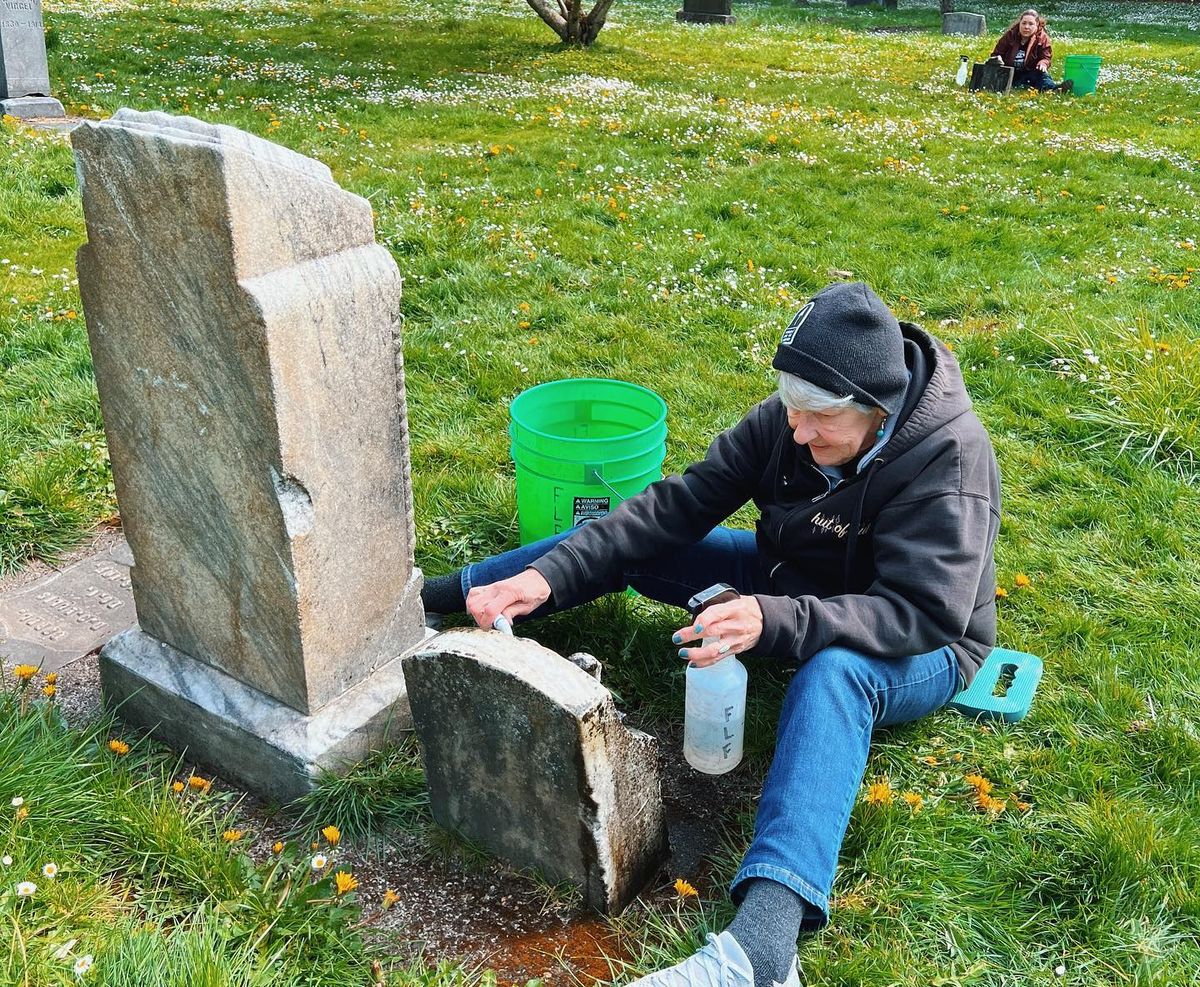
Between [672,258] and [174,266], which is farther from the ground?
[174,266]

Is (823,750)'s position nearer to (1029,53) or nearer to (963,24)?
(1029,53)

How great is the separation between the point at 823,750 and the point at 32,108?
8.77 metres

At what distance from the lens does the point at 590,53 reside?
1328 cm

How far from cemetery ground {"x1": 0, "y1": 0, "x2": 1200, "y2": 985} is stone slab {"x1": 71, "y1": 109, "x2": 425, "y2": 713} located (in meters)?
0.41

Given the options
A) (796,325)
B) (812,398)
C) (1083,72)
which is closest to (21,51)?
(796,325)

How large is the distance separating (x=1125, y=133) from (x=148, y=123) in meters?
10.2

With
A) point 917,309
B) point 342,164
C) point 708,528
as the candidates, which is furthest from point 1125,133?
point 708,528

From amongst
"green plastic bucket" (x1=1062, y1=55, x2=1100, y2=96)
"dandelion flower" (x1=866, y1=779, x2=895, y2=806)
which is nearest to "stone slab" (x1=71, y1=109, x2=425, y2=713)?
"dandelion flower" (x1=866, y1=779, x2=895, y2=806)

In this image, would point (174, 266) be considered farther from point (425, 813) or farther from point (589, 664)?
point (425, 813)

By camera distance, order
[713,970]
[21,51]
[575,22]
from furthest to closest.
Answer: [575,22], [21,51], [713,970]

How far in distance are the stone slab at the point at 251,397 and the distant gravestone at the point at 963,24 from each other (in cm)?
1909

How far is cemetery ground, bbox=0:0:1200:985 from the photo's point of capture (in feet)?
7.91

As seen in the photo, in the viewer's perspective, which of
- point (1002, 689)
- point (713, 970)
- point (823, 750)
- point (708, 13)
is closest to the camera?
point (713, 970)

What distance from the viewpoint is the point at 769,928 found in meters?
2.21
